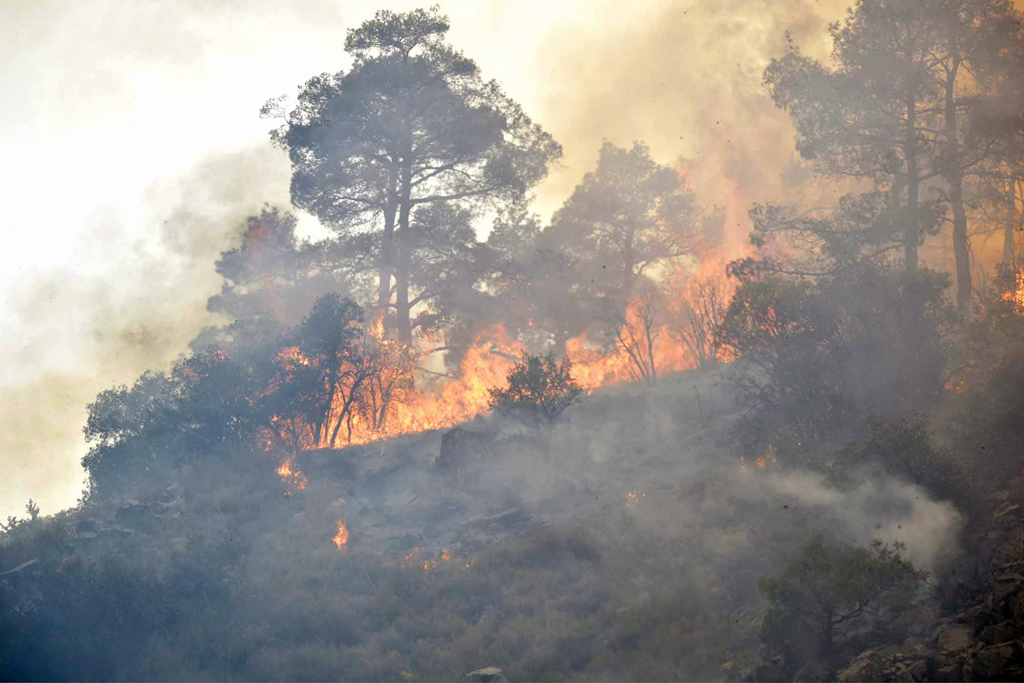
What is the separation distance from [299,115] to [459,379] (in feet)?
47.1

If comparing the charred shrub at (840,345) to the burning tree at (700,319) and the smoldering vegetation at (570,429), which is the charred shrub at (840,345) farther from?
the burning tree at (700,319)

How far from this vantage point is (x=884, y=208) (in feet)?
100

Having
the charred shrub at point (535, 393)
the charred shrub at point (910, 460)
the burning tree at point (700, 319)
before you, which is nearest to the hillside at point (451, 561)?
the charred shrub at point (910, 460)

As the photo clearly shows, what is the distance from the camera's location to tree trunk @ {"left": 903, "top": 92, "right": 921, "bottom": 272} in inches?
1147

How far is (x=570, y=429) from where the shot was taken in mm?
33375

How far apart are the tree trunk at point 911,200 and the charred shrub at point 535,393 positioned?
12167mm

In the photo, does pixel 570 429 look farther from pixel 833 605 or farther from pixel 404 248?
pixel 833 605

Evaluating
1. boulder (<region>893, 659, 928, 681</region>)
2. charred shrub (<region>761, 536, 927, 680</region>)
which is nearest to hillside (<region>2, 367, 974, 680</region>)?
charred shrub (<region>761, 536, 927, 680</region>)

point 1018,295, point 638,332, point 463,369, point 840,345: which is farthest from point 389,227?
point 1018,295

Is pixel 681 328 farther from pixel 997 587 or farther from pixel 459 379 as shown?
pixel 997 587

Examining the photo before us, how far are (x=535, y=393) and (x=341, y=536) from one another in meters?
8.41

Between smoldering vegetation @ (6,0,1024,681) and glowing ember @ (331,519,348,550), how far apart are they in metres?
0.12

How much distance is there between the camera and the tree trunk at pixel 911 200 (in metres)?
29.1

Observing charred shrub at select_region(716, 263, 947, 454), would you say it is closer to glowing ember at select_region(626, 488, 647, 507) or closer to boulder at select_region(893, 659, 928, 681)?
glowing ember at select_region(626, 488, 647, 507)
